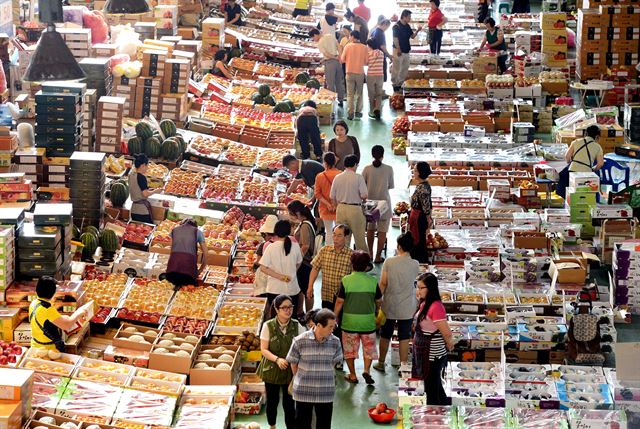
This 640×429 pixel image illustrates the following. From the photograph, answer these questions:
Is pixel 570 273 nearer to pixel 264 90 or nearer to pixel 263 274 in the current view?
pixel 263 274

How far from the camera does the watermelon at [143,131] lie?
15516mm

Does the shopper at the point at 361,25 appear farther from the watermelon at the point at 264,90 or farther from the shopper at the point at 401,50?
the watermelon at the point at 264,90

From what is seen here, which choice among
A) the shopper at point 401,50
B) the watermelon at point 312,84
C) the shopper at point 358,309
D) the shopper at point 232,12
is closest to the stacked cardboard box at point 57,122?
the shopper at point 358,309

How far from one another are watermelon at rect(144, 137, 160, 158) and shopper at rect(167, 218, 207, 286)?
392 centimetres

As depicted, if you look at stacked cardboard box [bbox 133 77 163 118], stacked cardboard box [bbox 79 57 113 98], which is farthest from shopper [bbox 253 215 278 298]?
stacked cardboard box [bbox 133 77 163 118]

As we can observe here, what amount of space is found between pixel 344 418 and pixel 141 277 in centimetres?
279

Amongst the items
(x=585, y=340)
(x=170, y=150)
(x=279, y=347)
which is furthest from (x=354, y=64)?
(x=279, y=347)

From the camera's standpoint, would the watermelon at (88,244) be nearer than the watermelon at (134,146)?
Yes

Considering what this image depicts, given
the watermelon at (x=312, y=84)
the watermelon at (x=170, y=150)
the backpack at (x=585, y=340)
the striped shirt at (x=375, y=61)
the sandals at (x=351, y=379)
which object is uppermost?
the striped shirt at (x=375, y=61)

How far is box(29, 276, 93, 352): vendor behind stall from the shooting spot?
967cm

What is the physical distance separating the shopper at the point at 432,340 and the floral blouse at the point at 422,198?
2904mm

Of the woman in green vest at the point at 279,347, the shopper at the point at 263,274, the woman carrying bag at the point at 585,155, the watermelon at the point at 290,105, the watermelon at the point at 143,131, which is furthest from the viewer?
the watermelon at the point at 290,105

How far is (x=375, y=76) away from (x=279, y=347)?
35.1ft

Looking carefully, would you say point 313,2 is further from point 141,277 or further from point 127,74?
point 141,277
